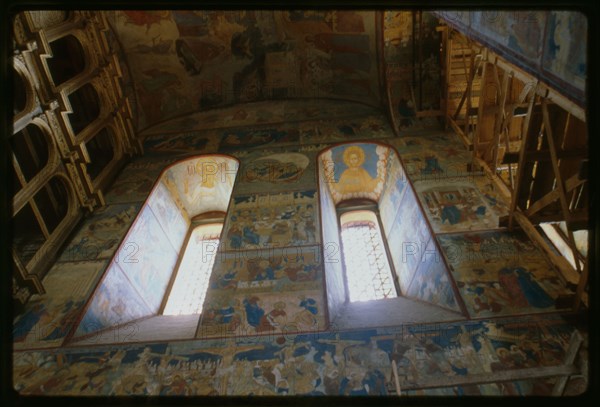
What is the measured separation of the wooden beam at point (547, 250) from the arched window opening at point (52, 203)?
9832 millimetres

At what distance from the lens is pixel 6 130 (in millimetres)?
2555

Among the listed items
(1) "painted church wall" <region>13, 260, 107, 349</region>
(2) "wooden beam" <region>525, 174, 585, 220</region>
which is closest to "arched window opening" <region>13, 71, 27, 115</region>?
(1) "painted church wall" <region>13, 260, 107, 349</region>

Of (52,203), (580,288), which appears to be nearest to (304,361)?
(580,288)

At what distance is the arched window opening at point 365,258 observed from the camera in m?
8.47

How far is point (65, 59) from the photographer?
10.6 meters

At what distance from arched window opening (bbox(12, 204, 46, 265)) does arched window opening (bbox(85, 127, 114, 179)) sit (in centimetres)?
217

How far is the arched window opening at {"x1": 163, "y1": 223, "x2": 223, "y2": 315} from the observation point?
348 inches

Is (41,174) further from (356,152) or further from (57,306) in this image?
(356,152)

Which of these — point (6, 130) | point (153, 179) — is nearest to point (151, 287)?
point (153, 179)

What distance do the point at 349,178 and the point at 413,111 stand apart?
8.39 ft

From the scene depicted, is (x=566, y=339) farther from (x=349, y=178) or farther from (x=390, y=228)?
(x=349, y=178)

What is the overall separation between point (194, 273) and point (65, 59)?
21.4 feet

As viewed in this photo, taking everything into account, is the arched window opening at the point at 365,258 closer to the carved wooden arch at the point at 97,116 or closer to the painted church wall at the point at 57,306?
the painted church wall at the point at 57,306

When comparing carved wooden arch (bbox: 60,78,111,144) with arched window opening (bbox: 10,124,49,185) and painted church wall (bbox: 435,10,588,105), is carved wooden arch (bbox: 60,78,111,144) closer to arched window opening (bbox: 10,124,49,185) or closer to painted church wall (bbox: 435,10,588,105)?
arched window opening (bbox: 10,124,49,185)
